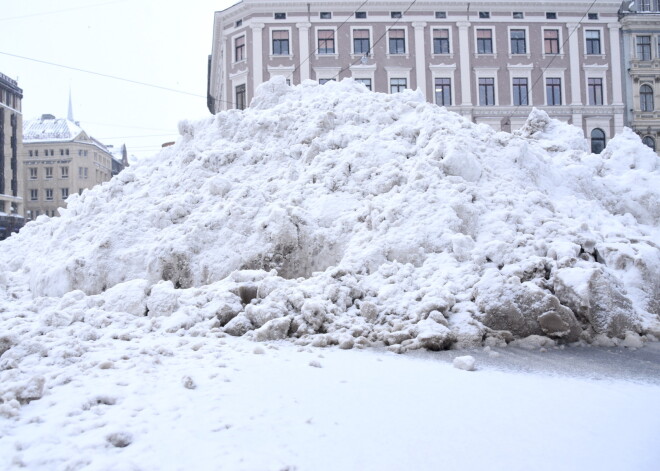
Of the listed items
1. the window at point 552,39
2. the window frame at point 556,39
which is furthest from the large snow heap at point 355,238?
the window at point 552,39

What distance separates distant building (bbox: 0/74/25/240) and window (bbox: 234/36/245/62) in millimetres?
28835

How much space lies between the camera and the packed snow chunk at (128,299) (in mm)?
5902

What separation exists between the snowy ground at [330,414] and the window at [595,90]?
28.9 metres

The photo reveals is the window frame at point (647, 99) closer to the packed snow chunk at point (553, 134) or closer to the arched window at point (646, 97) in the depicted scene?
the arched window at point (646, 97)

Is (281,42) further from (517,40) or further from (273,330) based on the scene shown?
(273,330)

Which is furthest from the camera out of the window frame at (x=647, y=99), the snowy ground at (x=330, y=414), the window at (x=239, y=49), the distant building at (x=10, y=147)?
the distant building at (x=10, y=147)

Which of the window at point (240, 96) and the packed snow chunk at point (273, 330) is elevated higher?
the window at point (240, 96)

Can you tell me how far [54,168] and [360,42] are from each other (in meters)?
47.9

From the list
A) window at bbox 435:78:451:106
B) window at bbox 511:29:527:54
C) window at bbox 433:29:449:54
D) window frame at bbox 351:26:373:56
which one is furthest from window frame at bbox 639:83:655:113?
window frame at bbox 351:26:373:56

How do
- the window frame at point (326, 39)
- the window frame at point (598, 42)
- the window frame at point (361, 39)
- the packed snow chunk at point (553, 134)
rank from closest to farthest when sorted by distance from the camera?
the packed snow chunk at point (553, 134)
the window frame at point (326, 39)
the window frame at point (361, 39)
the window frame at point (598, 42)

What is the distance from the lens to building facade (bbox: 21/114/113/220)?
6281 cm

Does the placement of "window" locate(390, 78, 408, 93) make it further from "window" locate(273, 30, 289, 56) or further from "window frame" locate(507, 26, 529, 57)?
"window frame" locate(507, 26, 529, 57)

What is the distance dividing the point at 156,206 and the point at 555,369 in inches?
243

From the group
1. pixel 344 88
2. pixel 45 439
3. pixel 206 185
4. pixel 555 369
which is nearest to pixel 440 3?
pixel 344 88
